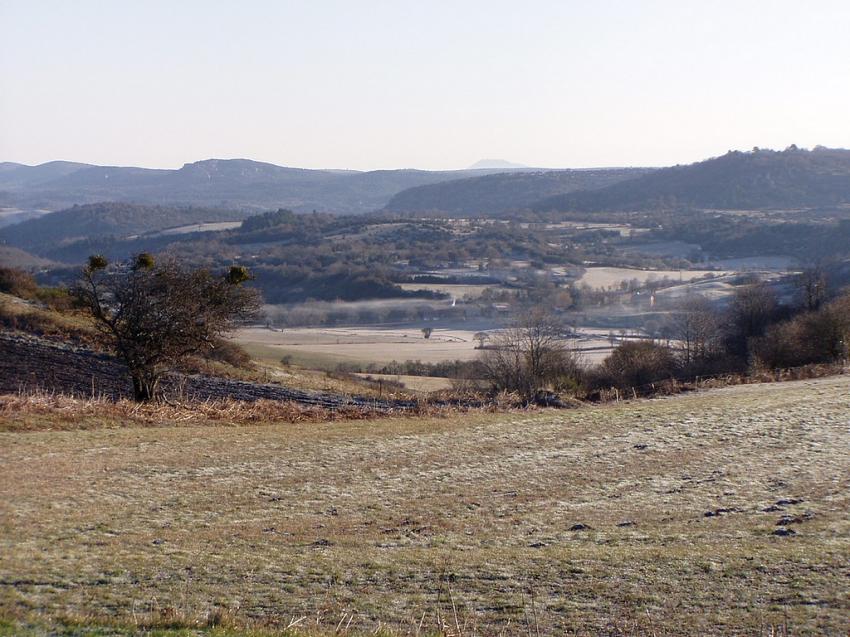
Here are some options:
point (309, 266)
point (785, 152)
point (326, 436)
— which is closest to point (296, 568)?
point (326, 436)

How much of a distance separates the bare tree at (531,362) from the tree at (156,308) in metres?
12.3

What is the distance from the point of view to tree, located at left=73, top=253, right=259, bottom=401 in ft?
76.3

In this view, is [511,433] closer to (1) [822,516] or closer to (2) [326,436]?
(2) [326,436]

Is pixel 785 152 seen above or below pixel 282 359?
above

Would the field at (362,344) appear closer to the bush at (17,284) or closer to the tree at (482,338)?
the tree at (482,338)

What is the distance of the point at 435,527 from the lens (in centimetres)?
1239

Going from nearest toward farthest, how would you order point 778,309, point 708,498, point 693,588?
1. point 693,588
2. point 708,498
3. point 778,309

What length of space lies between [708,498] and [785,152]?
646 ft

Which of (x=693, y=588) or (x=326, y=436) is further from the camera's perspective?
(x=326, y=436)

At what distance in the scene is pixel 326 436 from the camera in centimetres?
1872

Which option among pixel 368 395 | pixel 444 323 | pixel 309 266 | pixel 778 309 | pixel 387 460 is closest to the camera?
pixel 387 460

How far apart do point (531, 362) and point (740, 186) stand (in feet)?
494

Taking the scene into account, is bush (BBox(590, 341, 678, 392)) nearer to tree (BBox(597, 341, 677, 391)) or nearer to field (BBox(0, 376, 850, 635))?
tree (BBox(597, 341, 677, 391))

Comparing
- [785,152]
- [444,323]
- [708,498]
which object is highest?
[785,152]
